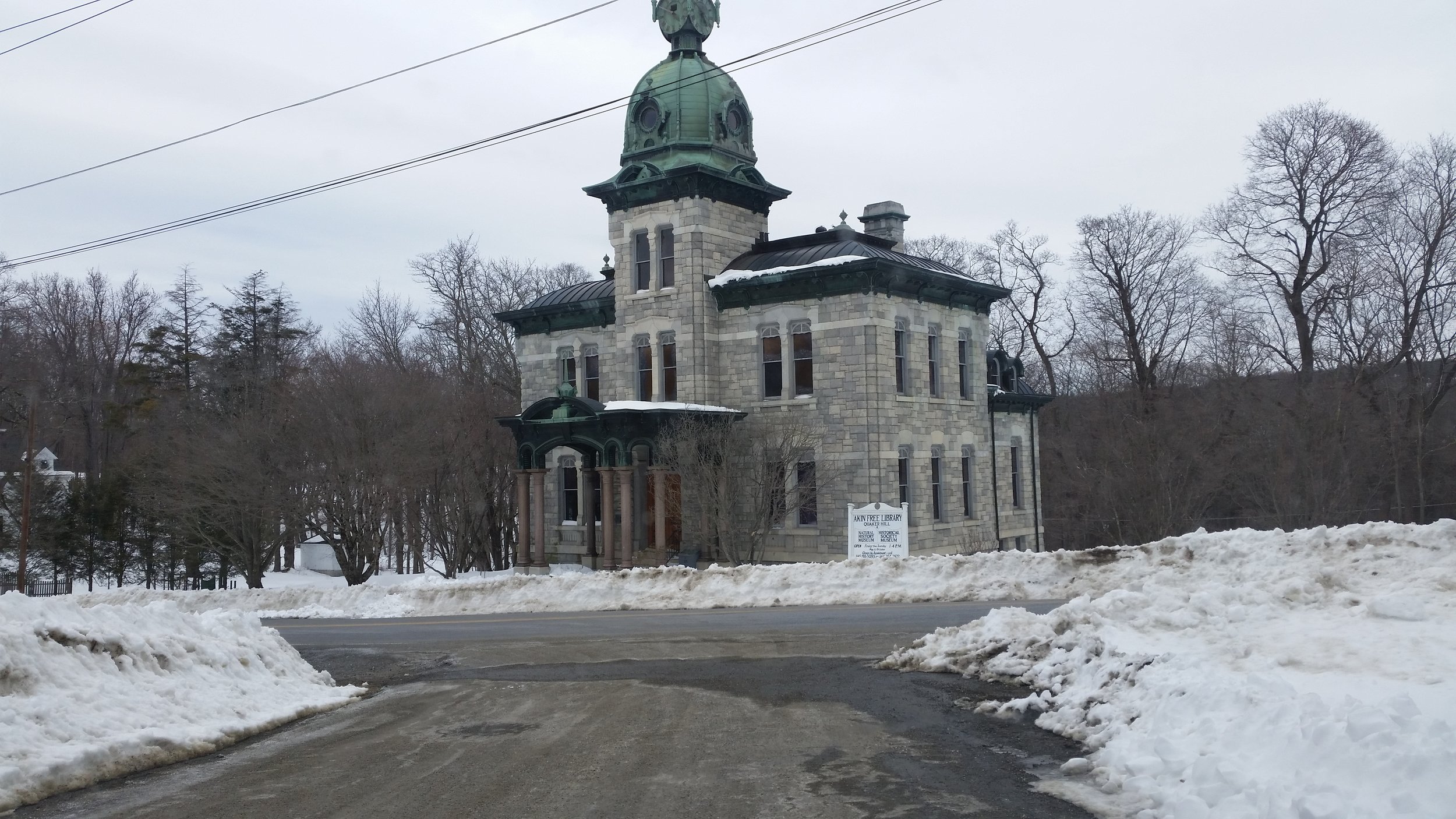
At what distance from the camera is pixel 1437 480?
3894 centimetres

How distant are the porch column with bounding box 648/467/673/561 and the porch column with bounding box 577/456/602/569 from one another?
3.44 meters

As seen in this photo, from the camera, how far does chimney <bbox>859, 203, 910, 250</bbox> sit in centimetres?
3538

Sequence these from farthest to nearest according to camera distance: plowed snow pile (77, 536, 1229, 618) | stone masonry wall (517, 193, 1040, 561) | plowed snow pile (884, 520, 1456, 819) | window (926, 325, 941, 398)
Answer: window (926, 325, 941, 398) → stone masonry wall (517, 193, 1040, 561) → plowed snow pile (77, 536, 1229, 618) → plowed snow pile (884, 520, 1456, 819)

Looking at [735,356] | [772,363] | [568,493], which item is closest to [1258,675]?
[772,363]

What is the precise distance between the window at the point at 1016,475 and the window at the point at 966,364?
162 inches

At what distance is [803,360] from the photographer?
96.6 feet

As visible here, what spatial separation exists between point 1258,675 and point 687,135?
26.2 m

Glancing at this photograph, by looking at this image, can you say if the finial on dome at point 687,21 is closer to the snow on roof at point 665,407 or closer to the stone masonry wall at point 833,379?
the stone masonry wall at point 833,379

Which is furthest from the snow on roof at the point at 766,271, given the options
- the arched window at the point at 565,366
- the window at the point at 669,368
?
the arched window at the point at 565,366

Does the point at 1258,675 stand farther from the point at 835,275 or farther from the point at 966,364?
the point at 966,364

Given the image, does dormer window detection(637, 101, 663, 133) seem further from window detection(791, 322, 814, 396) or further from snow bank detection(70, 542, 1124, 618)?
snow bank detection(70, 542, 1124, 618)

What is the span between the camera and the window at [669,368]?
3112cm

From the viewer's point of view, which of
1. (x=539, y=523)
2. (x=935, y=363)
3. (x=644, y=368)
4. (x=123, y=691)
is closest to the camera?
(x=123, y=691)

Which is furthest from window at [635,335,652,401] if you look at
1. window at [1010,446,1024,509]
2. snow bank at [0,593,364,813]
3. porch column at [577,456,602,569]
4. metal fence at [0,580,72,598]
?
snow bank at [0,593,364,813]
